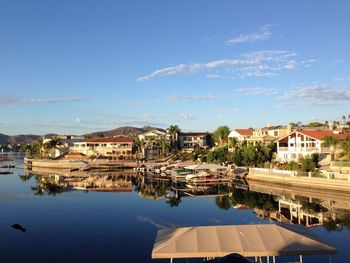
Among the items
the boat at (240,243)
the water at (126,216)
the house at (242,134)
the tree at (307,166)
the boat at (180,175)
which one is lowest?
the water at (126,216)

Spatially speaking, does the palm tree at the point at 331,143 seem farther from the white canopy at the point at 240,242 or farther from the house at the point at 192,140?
the house at the point at 192,140

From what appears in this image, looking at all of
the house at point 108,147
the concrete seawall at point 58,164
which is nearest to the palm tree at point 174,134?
the house at point 108,147

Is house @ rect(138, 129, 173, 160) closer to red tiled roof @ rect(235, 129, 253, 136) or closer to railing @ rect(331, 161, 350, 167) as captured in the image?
red tiled roof @ rect(235, 129, 253, 136)

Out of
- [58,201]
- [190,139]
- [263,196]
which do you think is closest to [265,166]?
[263,196]

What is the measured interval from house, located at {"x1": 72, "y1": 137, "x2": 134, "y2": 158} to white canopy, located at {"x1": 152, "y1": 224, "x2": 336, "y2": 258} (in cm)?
11866

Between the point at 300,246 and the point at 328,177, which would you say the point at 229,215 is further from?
the point at 300,246

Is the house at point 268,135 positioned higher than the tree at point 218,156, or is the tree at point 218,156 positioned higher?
the house at point 268,135

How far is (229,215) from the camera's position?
4062 centimetres

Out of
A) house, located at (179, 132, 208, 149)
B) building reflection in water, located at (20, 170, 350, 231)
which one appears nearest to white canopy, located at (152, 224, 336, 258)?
building reflection in water, located at (20, 170, 350, 231)

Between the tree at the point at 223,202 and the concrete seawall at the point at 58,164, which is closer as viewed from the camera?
the tree at the point at 223,202

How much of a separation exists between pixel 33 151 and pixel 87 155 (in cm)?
3681

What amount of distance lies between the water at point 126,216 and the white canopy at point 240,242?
8.95 m

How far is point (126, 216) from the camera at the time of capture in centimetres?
4088

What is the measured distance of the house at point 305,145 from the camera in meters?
69.0
